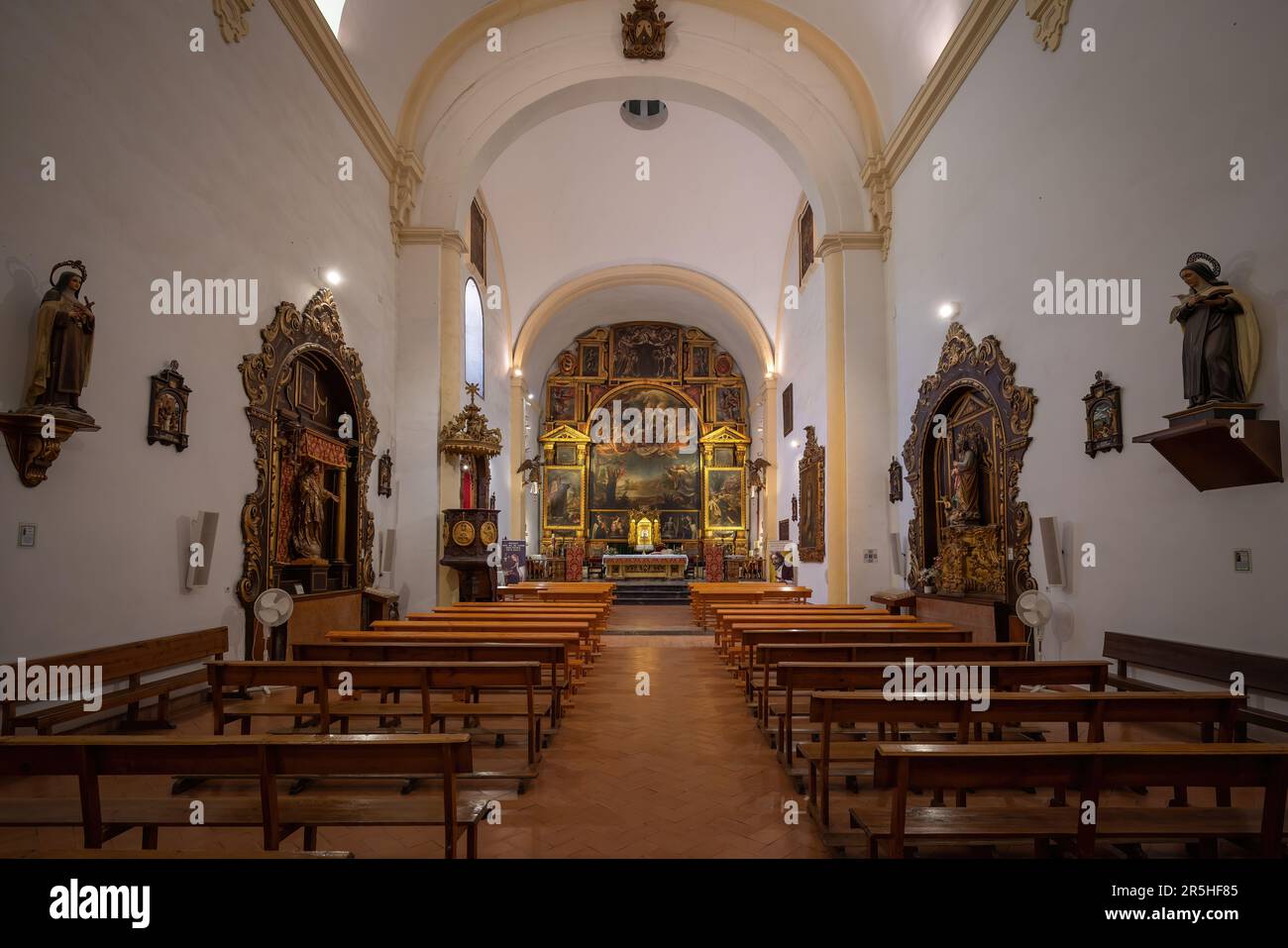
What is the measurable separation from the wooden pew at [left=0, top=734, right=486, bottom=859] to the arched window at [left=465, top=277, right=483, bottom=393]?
13.4m

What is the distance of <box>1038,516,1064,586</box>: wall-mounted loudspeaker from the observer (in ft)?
22.4

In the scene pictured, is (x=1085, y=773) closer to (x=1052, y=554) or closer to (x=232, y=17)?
(x=1052, y=554)

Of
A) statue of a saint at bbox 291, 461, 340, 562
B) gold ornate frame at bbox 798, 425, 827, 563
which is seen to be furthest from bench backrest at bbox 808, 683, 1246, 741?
gold ornate frame at bbox 798, 425, 827, 563

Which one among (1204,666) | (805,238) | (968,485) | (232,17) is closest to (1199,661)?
(1204,666)

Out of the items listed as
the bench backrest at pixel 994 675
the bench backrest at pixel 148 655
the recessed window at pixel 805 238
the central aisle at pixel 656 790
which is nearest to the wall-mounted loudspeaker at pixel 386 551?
the bench backrest at pixel 148 655

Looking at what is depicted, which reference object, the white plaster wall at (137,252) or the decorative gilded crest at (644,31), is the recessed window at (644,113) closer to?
Result: the decorative gilded crest at (644,31)

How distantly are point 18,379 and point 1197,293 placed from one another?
7.13 m

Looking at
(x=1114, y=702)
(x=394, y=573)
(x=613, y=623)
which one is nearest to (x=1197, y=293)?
(x=1114, y=702)

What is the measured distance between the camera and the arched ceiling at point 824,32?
9906mm

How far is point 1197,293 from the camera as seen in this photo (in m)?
4.78

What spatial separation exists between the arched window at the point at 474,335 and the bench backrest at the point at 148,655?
9.96m

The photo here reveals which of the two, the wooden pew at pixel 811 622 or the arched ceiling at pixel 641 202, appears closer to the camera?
the wooden pew at pixel 811 622

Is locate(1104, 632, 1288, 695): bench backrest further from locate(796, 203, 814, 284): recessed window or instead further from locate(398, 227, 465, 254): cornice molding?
locate(796, 203, 814, 284): recessed window
